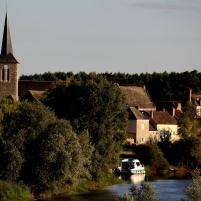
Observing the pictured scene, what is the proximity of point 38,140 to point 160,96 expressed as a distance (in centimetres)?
10193

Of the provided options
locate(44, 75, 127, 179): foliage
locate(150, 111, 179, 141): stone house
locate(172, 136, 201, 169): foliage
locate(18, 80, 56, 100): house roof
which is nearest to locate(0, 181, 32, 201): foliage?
locate(44, 75, 127, 179): foliage

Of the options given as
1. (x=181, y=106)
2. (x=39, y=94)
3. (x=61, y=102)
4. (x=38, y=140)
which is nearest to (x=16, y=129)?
(x=38, y=140)

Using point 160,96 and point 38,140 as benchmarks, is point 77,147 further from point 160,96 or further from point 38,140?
point 160,96

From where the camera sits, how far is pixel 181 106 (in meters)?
127

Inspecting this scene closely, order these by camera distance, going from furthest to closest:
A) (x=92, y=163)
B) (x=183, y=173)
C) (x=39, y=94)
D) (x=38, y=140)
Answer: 1. (x=39, y=94)
2. (x=183, y=173)
3. (x=92, y=163)
4. (x=38, y=140)

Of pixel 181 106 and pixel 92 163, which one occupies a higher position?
pixel 181 106

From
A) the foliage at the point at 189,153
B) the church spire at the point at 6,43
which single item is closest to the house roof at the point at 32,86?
the church spire at the point at 6,43

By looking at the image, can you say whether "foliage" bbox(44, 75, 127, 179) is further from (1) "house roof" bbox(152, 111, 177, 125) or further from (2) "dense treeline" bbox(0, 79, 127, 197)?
(1) "house roof" bbox(152, 111, 177, 125)

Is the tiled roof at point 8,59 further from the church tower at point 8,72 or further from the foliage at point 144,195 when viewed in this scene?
the foliage at point 144,195

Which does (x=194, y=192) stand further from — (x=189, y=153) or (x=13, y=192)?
(x=189, y=153)

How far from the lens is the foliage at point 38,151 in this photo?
5375 cm

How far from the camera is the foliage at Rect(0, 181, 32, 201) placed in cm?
5227

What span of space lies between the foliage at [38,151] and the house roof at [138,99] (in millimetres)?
50630

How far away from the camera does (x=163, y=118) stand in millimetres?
103688
